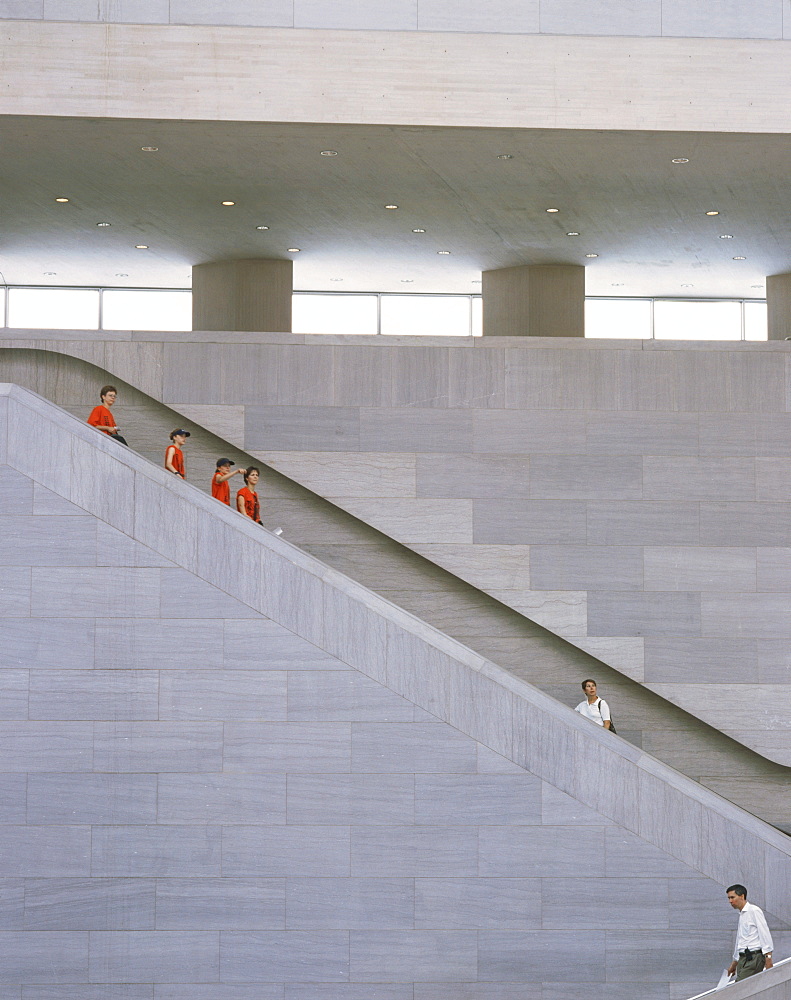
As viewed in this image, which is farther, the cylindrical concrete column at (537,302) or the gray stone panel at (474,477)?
the cylindrical concrete column at (537,302)

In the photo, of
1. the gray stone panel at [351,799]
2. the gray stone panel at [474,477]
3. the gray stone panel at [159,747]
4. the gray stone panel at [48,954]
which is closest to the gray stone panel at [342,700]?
the gray stone panel at [351,799]

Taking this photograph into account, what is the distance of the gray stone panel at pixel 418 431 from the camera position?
17484mm

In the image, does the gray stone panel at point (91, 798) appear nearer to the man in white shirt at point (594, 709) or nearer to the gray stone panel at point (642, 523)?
the man in white shirt at point (594, 709)

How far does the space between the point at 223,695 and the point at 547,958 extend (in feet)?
13.2

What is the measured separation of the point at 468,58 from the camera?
50.7 feet

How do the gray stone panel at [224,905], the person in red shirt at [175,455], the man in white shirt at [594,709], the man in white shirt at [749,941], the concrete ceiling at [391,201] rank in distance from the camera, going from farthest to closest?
1. the concrete ceiling at [391,201]
2. the man in white shirt at [594,709]
3. the person in red shirt at [175,455]
4. the gray stone panel at [224,905]
5. the man in white shirt at [749,941]

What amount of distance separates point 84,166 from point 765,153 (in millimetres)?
9458

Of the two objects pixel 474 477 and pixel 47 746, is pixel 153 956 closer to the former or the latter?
pixel 47 746

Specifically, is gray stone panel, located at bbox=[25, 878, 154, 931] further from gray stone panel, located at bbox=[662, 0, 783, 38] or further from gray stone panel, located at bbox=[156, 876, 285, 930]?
gray stone panel, located at bbox=[662, 0, 783, 38]

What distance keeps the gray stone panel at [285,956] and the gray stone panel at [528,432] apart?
7992 millimetres

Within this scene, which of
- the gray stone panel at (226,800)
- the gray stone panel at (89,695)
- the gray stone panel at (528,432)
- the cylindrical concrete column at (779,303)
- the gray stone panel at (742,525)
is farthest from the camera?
the cylindrical concrete column at (779,303)

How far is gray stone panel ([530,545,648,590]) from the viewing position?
1727 cm

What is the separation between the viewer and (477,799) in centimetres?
1145

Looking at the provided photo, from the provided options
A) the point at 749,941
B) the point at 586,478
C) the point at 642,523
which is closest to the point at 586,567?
the point at 642,523
